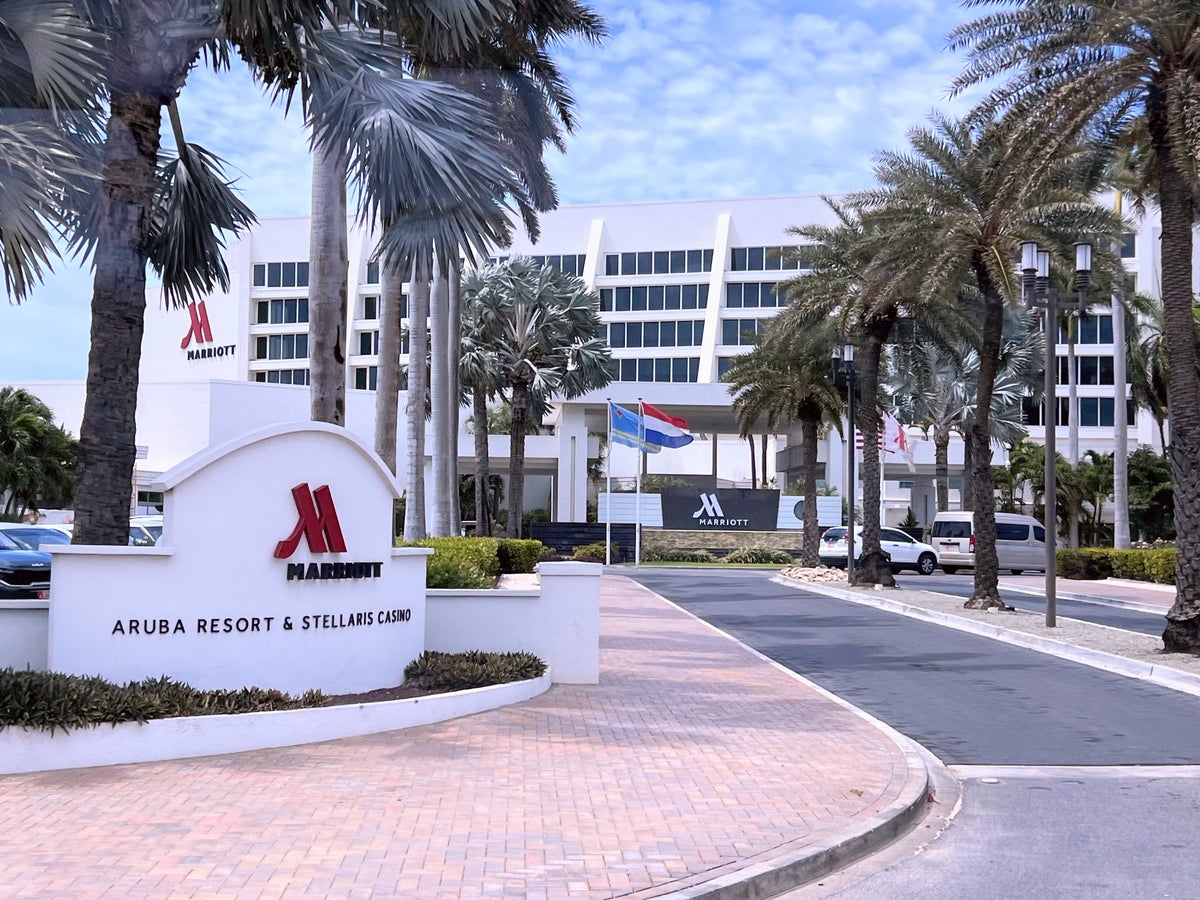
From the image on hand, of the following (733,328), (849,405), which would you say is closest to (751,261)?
(733,328)

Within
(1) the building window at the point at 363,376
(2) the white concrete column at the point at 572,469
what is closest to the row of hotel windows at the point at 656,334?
(1) the building window at the point at 363,376

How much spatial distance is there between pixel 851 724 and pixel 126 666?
588 cm

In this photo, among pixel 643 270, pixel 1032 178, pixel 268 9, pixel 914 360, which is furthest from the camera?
pixel 643 270

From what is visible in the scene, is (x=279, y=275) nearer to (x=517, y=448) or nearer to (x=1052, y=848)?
(x=517, y=448)

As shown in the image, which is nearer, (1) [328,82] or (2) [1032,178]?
(1) [328,82]

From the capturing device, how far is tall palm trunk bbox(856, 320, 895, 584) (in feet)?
106

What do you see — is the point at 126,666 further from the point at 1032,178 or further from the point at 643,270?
the point at 643,270

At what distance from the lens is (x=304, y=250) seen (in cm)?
7900

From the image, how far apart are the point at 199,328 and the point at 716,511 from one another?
40555 millimetres

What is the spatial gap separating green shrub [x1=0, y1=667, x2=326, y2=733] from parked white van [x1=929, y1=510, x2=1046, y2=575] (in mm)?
38292

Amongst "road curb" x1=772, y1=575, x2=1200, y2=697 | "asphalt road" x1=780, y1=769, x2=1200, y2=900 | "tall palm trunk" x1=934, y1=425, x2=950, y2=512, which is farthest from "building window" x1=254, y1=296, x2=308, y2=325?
"asphalt road" x1=780, y1=769, x2=1200, y2=900

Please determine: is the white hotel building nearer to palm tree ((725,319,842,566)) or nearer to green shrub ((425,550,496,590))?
palm tree ((725,319,842,566))

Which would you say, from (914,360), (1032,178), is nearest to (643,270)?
(914,360)

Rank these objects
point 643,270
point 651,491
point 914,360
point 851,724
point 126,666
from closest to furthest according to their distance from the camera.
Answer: point 126,666, point 851,724, point 914,360, point 651,491, point 643,270
